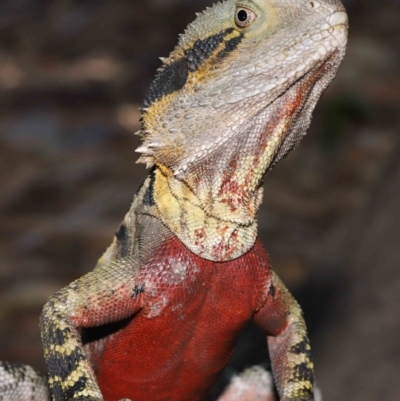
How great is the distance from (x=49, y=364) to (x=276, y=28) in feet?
7.71

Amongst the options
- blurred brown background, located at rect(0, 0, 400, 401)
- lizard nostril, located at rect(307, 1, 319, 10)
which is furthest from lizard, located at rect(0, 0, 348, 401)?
blurred brown background, located at rect(0, 0, 400, 401)

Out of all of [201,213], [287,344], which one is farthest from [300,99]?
[287,344]

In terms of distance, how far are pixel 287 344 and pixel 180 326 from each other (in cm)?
90

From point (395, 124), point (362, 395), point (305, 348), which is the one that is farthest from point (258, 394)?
point (395, 124)

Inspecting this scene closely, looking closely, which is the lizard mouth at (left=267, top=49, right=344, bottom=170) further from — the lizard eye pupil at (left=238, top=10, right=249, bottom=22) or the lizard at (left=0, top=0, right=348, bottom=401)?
Answer: the lizard eye pupil at (left=238, top=10, right=249, bottom=22)

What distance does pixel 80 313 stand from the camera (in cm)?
544

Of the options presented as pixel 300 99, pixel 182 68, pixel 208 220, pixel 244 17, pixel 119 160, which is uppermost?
pixel 119 160

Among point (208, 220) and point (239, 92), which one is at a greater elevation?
point (239, 92)

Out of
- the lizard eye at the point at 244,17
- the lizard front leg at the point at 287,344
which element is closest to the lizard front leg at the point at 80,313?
the lizard front leg at the point at 287,344

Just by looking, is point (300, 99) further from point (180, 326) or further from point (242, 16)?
point (180, 326)

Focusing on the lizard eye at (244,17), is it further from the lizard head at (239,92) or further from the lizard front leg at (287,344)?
the lizard front leg at (287,344)

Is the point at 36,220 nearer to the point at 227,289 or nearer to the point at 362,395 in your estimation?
the point at 362,395

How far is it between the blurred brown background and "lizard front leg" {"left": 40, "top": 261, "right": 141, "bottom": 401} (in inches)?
236

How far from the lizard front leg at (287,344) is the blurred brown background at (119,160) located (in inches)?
203
